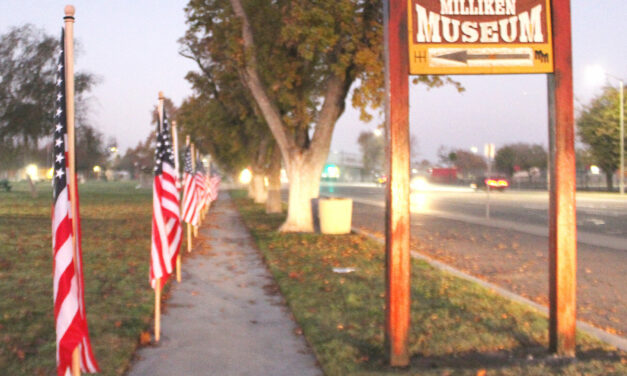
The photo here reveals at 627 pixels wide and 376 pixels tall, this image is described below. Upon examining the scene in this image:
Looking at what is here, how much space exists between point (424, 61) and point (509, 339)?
2.96 meters

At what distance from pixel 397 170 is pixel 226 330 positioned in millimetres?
2979

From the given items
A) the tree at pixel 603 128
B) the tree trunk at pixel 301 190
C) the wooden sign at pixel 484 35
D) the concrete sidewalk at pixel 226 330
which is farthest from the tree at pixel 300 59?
the tree at pixel 603 128

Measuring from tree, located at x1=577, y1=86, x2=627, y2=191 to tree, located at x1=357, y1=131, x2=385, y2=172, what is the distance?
91.1 m

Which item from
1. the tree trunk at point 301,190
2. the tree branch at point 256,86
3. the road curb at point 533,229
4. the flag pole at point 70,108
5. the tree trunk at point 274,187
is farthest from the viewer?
the tree trunk at point 274,187

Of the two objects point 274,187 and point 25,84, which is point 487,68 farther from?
point 25,84

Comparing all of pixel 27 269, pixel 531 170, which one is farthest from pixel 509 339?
pixel 531 170

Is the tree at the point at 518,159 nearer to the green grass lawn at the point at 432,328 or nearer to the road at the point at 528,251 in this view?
the road at the point at 528,251

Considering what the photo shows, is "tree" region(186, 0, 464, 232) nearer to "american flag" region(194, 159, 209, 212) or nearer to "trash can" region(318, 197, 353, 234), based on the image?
"trash can" region(318, 197, 353, 234)

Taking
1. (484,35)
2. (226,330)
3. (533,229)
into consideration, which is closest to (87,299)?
(226,330)

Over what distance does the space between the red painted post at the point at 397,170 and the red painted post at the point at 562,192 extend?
4.84 feet

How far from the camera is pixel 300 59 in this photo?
62.4ft

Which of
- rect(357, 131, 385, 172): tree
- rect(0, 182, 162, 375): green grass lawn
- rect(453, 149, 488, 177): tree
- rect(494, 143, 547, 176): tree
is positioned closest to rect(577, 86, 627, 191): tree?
rect(0, 182, 162, 375): green grass lawn

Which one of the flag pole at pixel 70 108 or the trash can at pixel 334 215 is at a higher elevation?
the flag pole at pixel 70 108

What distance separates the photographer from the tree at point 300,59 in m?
15.9
